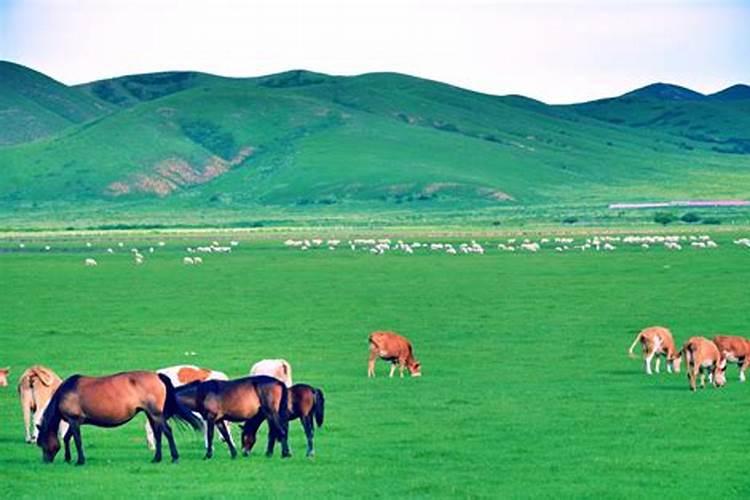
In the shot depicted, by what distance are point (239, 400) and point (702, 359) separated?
9.30m

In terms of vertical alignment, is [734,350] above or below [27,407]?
above

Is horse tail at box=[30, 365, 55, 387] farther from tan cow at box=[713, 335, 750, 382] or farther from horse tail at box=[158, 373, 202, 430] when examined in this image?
tan cow at box=[713, 335, 750, 382]

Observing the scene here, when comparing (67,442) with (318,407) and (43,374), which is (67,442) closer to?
(43,374)

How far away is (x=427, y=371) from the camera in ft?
100

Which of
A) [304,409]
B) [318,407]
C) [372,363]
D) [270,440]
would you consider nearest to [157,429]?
[270,440]

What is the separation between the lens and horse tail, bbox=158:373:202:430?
794 inches

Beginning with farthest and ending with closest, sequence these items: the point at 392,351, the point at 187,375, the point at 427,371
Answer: the point at 427,371 < the point at 392,351 < the point at 187,375

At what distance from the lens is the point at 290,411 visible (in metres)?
20.7

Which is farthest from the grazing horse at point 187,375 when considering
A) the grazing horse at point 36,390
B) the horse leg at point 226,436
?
the grazing horse at point 36,390

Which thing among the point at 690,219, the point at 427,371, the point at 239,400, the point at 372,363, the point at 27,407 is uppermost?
the point at 690,219

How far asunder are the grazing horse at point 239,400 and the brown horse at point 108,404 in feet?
1.06

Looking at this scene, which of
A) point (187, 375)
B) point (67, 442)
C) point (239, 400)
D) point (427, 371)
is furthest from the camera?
point (427, 371)

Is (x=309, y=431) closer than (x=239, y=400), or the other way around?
(x=239, y=400)

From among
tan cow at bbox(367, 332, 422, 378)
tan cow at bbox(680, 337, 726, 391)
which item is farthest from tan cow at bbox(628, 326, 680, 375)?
tan cow at bbox(367, 332, 422, 378)
